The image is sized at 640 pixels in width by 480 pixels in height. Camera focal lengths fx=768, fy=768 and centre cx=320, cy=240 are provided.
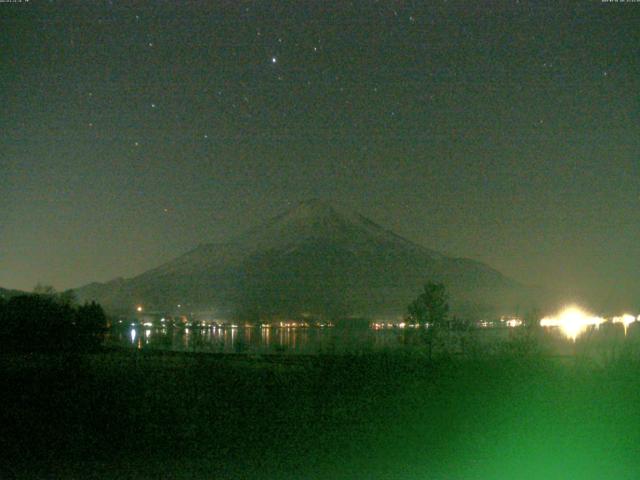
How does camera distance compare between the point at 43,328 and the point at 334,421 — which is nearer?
the point at 334,421

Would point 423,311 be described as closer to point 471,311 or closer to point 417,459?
point 417,459

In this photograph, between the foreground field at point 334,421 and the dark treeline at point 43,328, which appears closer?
the foreground field at point 334,421

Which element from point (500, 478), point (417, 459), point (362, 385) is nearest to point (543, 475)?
point (500, 478)

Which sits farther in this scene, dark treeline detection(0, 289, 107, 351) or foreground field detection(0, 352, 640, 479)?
dark treeline detection(0, 289, 107, 351)

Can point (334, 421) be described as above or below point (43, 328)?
below

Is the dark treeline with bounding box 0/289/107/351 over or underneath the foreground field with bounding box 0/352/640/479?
over
